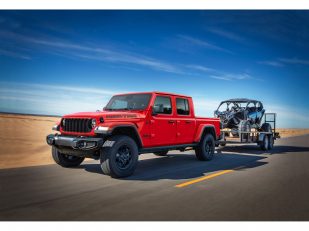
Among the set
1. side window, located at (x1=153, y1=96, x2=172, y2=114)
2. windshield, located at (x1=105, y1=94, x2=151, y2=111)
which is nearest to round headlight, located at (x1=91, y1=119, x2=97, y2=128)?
windshield, located at (x1=105, y1=94, x2=151, y2=111)

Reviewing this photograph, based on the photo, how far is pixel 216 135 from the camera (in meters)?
10.2

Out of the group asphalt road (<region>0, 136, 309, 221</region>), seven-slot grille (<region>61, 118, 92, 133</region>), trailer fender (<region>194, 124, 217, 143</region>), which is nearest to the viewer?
asphalt road (<region>0, 136, 309, 221</region>)

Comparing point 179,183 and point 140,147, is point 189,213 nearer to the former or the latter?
point 179,183

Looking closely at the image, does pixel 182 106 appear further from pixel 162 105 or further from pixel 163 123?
pixel 163 123

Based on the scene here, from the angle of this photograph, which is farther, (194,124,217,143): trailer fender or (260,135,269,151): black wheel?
(260,135,269,151): black wheel

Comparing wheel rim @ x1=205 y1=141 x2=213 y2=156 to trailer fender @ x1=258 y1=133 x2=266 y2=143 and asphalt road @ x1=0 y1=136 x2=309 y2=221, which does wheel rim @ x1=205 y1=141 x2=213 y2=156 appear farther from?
trailer fender @ x1=258 y1=133 x2=266 y2=143

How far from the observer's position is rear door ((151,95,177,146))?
7.49 metres

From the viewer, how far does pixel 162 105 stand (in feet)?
25.9

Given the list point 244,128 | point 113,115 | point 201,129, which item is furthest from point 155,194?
point 244,128

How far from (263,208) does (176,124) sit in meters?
4.30

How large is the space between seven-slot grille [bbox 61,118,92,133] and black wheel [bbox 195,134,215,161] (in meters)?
Result: 4.07

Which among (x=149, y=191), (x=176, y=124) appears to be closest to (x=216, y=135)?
(x=176, y=124)

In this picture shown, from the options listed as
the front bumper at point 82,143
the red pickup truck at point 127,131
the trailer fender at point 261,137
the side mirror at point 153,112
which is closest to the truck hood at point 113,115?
the red pickup truck at point 127,131

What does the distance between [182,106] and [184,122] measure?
0.54 metres
